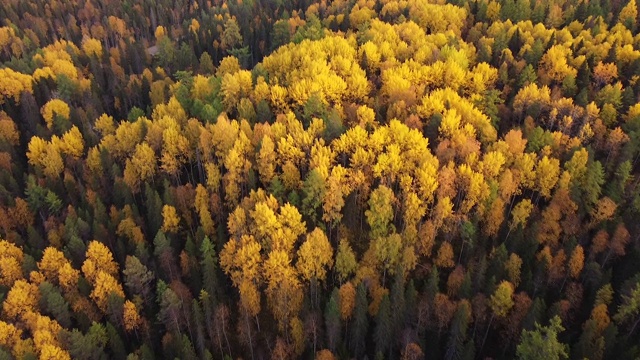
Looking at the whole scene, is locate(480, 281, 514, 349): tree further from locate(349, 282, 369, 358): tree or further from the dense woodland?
locate(349, 282, 369, 358): tree

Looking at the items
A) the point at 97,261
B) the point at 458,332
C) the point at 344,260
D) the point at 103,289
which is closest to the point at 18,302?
the point at 97,261

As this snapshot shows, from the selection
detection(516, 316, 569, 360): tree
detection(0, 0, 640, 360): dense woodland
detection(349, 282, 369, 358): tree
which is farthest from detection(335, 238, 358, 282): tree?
detection(516, 316, 569, 360): tree

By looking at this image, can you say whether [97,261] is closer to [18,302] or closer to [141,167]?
[18,302]

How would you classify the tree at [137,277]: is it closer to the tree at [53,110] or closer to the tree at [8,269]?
the tree at [8,269]

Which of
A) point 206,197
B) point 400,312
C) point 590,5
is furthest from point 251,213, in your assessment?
point 590,5

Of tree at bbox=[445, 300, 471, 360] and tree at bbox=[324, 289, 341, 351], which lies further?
tree at bbox=[324, 289, 341, 351]

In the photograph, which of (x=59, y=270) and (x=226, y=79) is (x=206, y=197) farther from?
(x=226, y=79)

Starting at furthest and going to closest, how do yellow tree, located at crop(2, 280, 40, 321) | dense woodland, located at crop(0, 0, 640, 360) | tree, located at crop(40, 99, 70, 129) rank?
tree, located at crop(40, 99, 70, 129) → yellow tree, located at crop(2, 280, 40, 321) → dense woodland, located at crop(0, 0, 640, 360)

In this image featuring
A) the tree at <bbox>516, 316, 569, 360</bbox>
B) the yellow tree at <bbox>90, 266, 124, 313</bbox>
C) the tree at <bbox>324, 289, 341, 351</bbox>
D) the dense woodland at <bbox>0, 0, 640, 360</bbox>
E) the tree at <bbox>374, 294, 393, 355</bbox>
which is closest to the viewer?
the tree at <bbox>516, 316, 569, 360</bbox>
